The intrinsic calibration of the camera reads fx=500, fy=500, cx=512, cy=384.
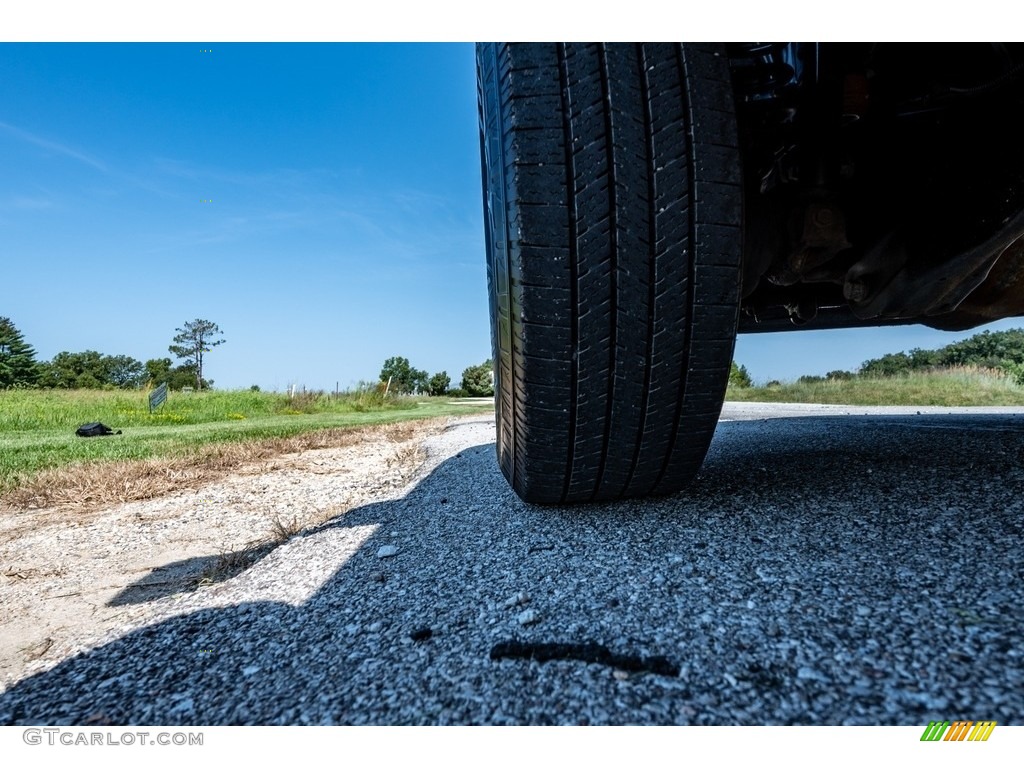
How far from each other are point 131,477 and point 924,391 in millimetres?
11312

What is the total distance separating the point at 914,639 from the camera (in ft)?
2.22

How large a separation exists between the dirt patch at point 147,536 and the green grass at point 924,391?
8.49 m

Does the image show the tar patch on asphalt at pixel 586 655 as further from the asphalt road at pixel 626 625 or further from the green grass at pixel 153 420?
the green grass at pixel 153 420

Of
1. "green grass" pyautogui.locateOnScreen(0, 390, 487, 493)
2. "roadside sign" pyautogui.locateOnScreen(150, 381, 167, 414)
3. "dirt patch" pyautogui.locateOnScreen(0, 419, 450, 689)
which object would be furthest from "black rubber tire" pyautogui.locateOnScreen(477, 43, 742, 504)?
"roadside sign" pyautogui.locateOnScreen(150, 381, 167, 414)

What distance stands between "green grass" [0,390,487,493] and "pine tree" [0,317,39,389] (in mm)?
26291

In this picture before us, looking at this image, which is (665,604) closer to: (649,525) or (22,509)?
(649,525)

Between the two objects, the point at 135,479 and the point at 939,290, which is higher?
the point at 939,290

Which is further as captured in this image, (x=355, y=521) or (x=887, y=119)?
(x=355, y=521)

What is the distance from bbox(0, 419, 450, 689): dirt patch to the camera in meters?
1.24

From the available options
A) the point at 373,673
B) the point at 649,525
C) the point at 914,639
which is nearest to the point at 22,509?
the point at 373,673

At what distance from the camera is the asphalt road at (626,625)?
62 centimetres

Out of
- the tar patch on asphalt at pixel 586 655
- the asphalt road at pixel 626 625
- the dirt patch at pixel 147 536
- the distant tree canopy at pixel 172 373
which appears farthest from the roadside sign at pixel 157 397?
the distant tree canopy at pixel 172 373

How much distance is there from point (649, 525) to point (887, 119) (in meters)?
1.10
